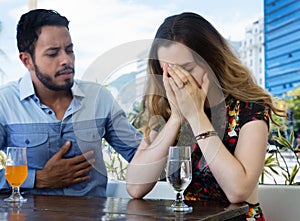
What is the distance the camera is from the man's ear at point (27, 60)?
9.30 feet

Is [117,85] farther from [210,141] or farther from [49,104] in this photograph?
[210,141]

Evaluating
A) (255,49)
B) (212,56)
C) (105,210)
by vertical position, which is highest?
(255,49)

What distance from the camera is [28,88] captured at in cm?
270

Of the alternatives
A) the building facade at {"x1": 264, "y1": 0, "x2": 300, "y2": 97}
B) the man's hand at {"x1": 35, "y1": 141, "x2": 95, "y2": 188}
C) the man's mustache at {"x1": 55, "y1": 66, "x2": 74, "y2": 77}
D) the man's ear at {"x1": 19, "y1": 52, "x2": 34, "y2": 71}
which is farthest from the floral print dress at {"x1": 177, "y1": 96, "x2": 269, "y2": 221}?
the building facade at {"x1": 264, "y1": 0, "x2": 300, "y2": 97}

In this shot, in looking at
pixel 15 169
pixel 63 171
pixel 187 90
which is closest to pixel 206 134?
pixel 187 90

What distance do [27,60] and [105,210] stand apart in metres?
1.55

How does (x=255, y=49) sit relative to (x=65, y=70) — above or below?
above

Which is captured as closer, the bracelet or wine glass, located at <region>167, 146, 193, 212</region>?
wine glass, located at <region>167, 146, 193, 212</region>

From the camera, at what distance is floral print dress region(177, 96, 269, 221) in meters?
1.87

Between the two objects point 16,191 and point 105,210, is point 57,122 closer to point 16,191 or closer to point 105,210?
point 16,191

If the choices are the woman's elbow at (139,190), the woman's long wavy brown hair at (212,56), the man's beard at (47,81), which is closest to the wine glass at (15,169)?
the woman's elbow at (139,190)

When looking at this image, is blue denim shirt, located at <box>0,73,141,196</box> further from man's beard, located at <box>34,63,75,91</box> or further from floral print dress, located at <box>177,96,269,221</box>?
floral print dress, located at <box>177,96,269,221</box>

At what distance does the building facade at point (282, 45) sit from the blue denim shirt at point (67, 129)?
1.20 meters

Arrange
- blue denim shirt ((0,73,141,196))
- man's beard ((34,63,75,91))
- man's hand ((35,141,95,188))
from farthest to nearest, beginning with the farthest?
man's beard ((34,63,75,91)), blue denim shirt ((0,73,141,196)), man's hand ((35,141,95,188))
